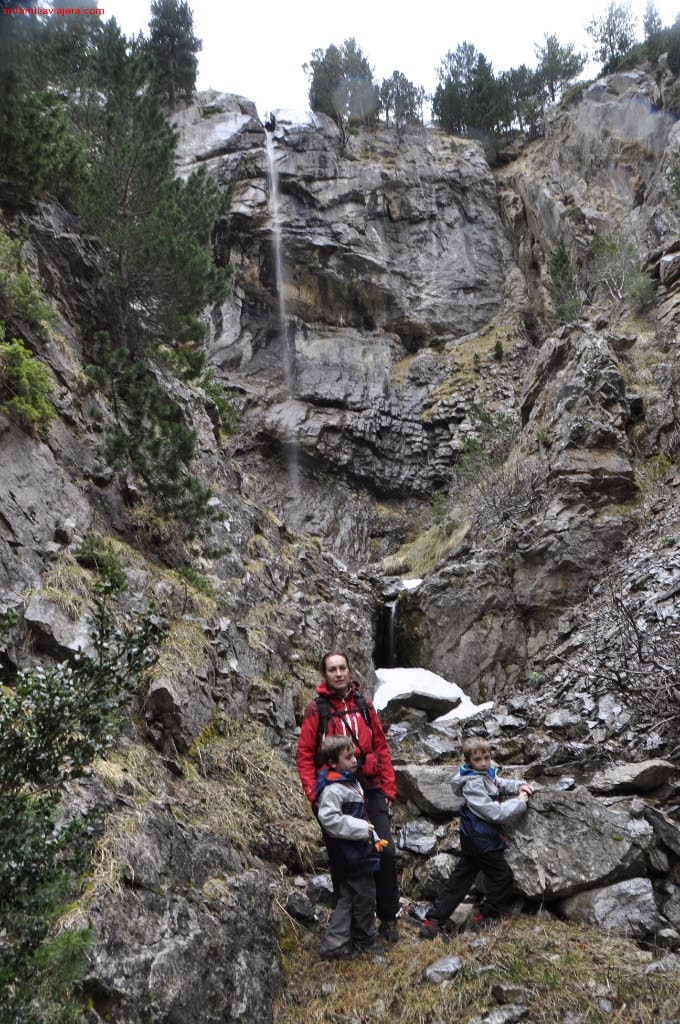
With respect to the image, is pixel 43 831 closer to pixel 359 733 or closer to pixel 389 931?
pixel 359 733

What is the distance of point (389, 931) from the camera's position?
4723mm

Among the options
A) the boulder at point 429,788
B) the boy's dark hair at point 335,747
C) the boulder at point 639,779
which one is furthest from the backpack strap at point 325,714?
the boulder at point 639,779

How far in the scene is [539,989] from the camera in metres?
3.79

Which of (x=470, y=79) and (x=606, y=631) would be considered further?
(x=470, y=79)

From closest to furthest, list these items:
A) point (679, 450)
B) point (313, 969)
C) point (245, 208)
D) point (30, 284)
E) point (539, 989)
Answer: point (539, 989)
point (313, 969)
point (30, 284)
point (679, 450)
point (245, 208)

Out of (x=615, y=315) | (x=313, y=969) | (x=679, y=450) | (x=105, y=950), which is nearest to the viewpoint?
(x=105, y=950)

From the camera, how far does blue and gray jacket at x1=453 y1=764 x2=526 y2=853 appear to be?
4.85 m

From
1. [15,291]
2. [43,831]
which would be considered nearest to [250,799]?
[43,831]

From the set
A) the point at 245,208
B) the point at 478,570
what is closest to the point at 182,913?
the point at 478,570

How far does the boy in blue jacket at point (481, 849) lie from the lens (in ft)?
15.7

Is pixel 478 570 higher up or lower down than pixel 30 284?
lower down

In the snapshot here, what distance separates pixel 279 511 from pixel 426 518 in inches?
243

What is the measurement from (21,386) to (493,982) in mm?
7278

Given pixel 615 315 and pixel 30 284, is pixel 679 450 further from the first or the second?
→ pixel 30 284
